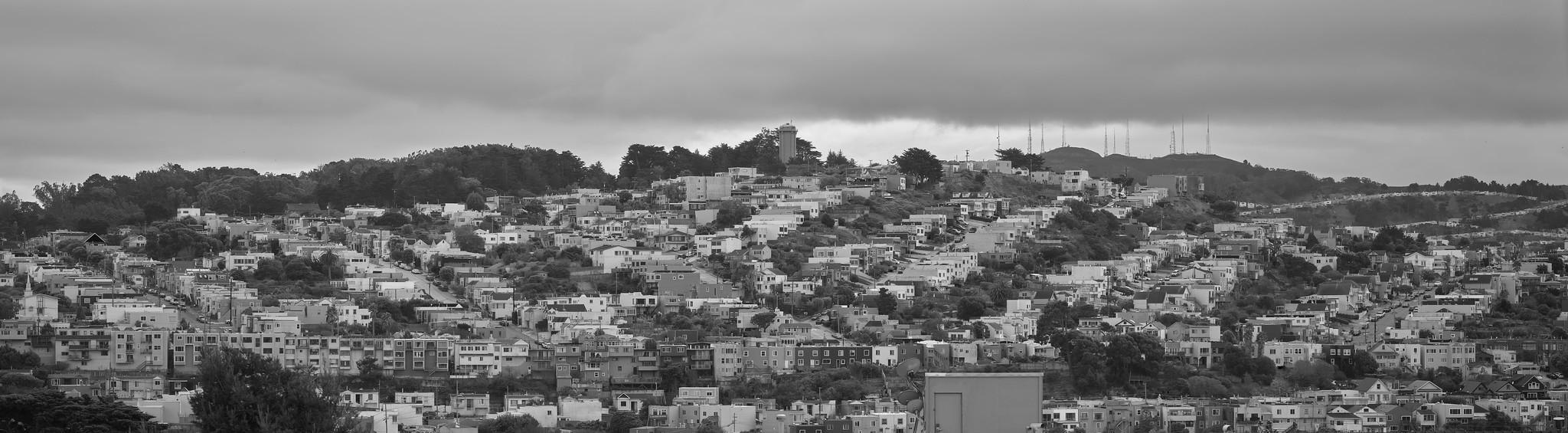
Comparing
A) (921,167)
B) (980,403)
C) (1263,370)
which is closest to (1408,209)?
(921,167)

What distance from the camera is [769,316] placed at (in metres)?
35.1

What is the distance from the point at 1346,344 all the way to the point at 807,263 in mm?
10246

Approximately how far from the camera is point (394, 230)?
45375mm

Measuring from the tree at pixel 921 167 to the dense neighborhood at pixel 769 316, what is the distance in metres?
1.52

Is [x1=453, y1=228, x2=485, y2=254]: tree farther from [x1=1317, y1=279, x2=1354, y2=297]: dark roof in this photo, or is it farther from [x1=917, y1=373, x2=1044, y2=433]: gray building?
[x1=917, y1=373, x2=1044, y2=433]: gray building

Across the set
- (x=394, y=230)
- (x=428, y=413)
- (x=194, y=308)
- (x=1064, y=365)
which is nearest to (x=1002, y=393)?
(x=428, y=413)

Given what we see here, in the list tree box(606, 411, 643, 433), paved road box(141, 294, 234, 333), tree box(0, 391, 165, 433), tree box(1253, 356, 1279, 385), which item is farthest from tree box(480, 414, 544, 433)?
tree box(1253, 356, 1279, 385)

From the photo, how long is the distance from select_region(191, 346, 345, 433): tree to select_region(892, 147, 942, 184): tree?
33.2m

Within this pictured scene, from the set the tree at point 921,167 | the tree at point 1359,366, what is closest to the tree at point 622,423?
the tree at point 1359,366

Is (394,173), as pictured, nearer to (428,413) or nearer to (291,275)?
(291,275)

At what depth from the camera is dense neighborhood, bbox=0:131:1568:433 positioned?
29.2 metres

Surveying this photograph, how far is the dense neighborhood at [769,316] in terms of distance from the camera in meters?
29.2

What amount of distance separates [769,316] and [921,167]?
1913 cm

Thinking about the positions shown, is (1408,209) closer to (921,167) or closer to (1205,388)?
(921,167)
